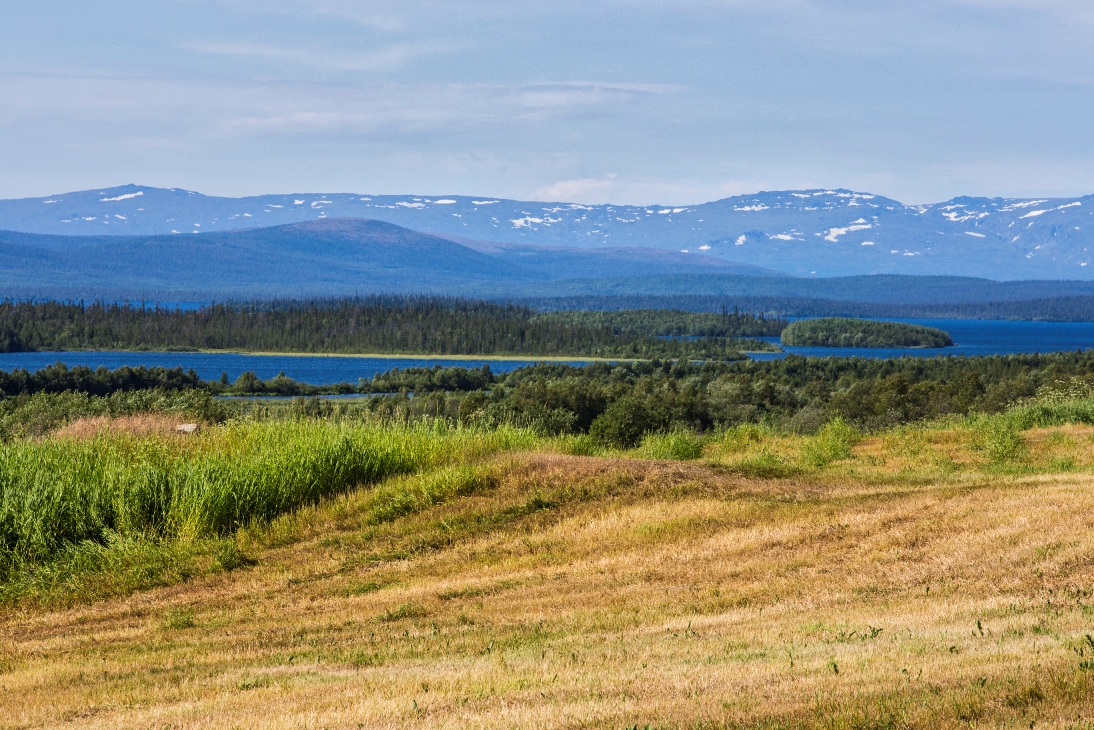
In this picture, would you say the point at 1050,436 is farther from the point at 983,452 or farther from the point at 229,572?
the point at 229,572

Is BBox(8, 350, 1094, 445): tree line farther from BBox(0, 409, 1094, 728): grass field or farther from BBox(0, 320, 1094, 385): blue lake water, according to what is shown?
BBox(0, 320, 1094, 385): blue lake water

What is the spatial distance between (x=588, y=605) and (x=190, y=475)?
6.98 metres

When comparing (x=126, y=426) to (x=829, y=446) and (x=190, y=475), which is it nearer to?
(x=190, y=475)

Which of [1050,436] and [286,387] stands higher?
[1050,436]

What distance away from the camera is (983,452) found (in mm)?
23094

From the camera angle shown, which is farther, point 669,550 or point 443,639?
point 669,550

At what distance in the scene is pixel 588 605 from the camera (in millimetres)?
11992

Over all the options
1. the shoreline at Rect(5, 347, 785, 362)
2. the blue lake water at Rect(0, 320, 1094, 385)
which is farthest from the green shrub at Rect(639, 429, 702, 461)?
the shoreline at Rect(5, 347, 785, 362)

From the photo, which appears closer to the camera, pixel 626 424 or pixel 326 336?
pixel 626 424

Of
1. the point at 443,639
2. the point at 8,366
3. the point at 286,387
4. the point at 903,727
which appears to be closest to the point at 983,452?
the point at 443,639

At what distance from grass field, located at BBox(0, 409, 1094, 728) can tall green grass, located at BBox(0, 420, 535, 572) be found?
0.24 m

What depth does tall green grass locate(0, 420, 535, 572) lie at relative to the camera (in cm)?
1535

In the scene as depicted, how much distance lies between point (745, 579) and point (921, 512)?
3606mm

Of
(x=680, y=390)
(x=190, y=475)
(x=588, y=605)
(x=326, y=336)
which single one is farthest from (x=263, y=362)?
→ (x=588, y=605)
